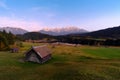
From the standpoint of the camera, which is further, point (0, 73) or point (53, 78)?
point (0, 73)

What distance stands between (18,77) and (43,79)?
5.46 metres

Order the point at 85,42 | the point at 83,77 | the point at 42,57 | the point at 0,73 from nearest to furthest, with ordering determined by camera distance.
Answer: the point at 83,77 → the point at 0,73 → the point at 42,57 → the point at 85,42

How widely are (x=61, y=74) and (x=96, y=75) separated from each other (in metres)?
7.12

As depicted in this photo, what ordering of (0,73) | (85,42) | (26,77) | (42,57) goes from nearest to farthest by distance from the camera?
(26,77) < (0,73) < (42,57) < (85,42)

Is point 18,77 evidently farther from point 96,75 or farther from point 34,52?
point 34,52

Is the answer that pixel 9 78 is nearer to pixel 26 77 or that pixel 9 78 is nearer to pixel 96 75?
pixel 26 77

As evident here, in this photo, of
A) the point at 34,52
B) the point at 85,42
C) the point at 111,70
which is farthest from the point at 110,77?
the point at 85,42

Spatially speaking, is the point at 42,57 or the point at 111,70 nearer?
the point at 111,70

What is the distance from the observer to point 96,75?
30.4 meters

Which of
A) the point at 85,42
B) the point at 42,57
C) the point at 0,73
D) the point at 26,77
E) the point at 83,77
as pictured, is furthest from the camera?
the point at 85,42

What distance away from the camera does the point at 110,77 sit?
97.8 feet

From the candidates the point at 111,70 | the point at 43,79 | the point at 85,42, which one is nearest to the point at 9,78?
the point at 43,79

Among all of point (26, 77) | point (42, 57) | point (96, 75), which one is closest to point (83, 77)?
point (96, 75)

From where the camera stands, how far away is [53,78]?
2986 centimetres
